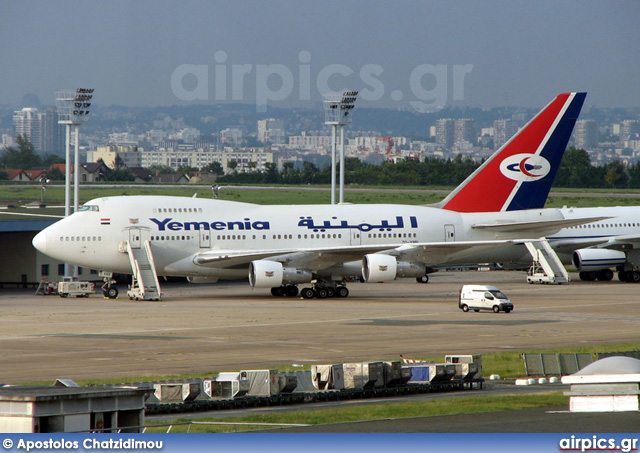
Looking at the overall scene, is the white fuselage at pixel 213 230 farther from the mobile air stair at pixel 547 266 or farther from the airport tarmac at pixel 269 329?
the mobile air stair at pixel 547 266

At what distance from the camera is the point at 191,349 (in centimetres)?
3488

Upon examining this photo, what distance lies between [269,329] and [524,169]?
2639 centimetres

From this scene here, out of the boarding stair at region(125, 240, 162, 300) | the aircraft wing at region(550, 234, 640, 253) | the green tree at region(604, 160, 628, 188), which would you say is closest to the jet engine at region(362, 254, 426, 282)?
the boarding stair at region(125, 240, 162, 300)

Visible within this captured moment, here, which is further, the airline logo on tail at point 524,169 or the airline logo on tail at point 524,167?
the airline logo on tail at point 524,167

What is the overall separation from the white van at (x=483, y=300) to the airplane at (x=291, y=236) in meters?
5.10

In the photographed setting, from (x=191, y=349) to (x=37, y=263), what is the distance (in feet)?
104

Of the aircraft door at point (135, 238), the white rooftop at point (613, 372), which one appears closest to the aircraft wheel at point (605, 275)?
the aircraft door at point (135, 238)

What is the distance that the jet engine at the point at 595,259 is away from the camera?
63.7 meters

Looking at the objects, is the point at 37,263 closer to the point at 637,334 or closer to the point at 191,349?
the point at 191,349

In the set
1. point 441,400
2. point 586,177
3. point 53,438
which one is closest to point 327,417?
point 441,400

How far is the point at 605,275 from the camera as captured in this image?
67000 mm

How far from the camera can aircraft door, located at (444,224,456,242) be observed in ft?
190

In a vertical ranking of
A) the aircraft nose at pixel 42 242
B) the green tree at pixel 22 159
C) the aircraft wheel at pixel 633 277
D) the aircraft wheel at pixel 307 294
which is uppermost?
the green tree at pixel 22 159

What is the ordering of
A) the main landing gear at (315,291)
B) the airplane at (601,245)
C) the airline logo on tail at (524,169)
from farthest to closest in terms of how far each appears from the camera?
the airplane at (601,245) < the airline logo on tail at (524,169) < the main landing gear at (315,291)
